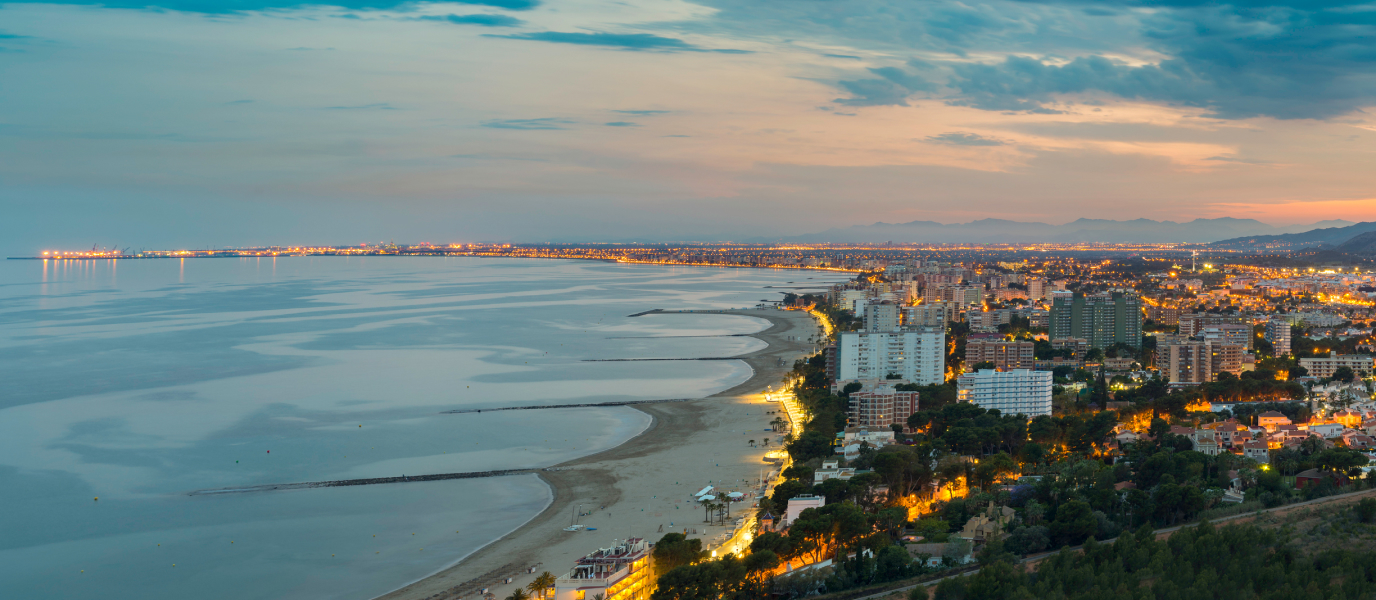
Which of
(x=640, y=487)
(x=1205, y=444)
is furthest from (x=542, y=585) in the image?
(x=1205, y=444)

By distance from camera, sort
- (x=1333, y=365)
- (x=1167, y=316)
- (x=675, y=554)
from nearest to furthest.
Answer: (x=675, y=554)
(x=1333, y=365)
(x=1167, y=316)

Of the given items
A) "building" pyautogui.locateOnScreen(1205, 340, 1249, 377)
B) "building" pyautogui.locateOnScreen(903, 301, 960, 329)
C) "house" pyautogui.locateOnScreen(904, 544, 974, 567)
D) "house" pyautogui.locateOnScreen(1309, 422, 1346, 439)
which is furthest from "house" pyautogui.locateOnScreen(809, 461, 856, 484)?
"building" pyautogui.locateOnScreen(903, 301, 960, 329)

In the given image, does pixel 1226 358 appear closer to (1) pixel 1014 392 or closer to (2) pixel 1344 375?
(2) pixel 1344 375

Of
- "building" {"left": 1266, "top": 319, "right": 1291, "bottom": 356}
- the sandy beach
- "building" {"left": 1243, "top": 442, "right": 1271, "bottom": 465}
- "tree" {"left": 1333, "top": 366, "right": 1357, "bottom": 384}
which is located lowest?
the sandy beach

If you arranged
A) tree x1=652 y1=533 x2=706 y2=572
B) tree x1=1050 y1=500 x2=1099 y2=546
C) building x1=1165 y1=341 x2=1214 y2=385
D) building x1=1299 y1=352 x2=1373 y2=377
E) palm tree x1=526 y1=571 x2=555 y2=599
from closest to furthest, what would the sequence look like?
palm tree x1=526 y1=571 x2=555 y2=599 → tree x1=652 y1=533 x2=706 y2=572 → tree x1=1050 y1=500 x2=1099 y2=546 → building x1=1165 y1=341 x2=1214 y2=385 → building x1=1299 y1=352 x2=1373 y2=377

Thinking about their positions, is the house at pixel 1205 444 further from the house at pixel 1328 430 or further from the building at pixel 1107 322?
the building at pixel 1107 322

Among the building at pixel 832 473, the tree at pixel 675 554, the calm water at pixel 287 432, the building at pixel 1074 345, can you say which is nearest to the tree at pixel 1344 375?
the building at pixel 1074 345

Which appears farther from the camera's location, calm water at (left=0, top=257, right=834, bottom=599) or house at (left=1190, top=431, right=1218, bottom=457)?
house at (left=1190, top=431, right=1218, bottom=457)

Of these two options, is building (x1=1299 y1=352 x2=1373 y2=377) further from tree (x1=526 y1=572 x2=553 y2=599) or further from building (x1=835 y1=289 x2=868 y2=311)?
tree (x1=526 y1=572 x2=553 y2=599)
